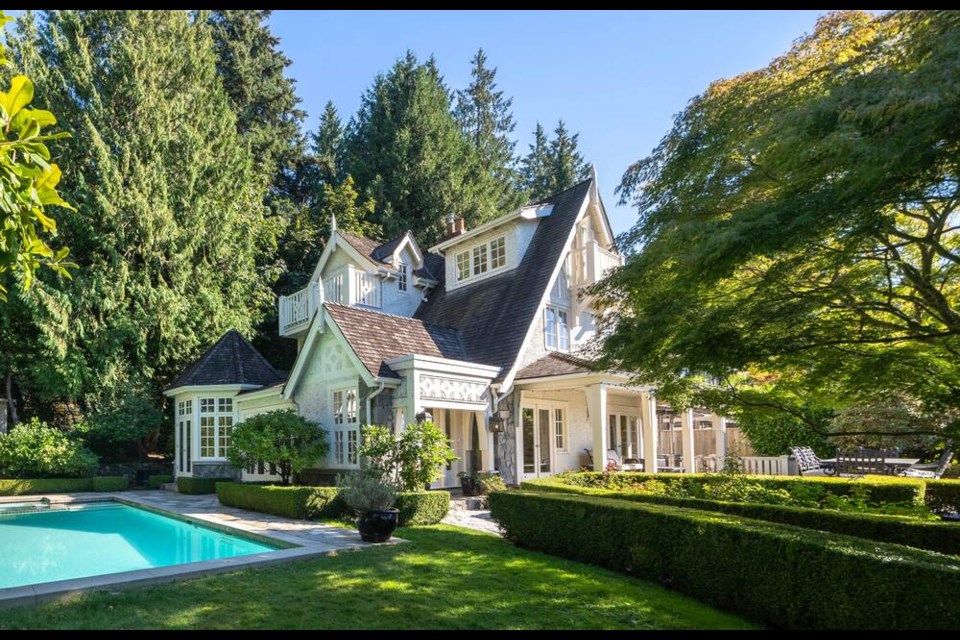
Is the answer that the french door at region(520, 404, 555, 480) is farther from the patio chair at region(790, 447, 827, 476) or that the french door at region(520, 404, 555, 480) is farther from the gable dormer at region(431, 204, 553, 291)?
the patio chair at region(790, 447, 827, 476)

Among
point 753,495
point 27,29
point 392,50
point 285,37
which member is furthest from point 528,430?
point 285,37

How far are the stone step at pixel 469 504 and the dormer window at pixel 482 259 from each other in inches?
322

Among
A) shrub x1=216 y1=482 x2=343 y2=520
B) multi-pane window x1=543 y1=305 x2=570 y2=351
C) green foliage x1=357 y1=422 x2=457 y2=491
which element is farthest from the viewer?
multi-pane window x1=543 y1=305 x2=570 y2=351

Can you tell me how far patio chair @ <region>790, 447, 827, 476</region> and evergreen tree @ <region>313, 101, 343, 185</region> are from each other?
29.9 meters

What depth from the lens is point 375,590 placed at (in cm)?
698

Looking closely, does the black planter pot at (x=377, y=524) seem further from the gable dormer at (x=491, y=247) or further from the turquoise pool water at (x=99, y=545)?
the gable dormer at (x=491, y=247)

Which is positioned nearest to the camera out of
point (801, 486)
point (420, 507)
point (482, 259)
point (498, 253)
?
point (801, 486)

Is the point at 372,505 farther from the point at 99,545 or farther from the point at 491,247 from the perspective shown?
the point at 491,247

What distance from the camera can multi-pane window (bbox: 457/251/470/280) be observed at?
22.2 m

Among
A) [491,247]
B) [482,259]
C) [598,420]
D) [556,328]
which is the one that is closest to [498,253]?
[491,247]

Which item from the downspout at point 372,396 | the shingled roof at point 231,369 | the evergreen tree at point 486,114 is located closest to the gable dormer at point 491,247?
the shingled roof at point 231,369

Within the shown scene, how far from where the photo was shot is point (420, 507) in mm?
12008

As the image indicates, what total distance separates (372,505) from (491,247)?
1246 centimetres

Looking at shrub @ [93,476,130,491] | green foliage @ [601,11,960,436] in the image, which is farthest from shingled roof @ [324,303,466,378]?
shrub @ [93,476,130,491]
